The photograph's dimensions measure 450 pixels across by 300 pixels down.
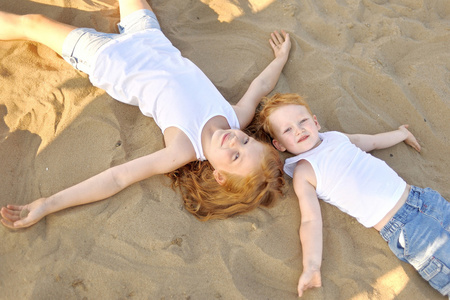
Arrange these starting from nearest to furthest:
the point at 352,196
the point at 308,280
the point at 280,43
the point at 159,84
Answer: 1. the point at 308,280
2. the point at 352,196
3. the point at 159,84
4. the point at 280,43

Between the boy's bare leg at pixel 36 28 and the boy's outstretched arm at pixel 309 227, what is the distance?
2320mm

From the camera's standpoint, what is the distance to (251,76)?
3516 mm

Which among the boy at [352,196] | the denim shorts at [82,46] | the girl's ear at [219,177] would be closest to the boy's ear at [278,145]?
the boy at [352,196]

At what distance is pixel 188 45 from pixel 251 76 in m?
0.70

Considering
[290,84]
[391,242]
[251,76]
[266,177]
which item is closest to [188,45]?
[251,76]

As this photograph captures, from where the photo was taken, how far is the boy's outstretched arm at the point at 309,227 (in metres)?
2.54

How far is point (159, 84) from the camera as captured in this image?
9.96 feet

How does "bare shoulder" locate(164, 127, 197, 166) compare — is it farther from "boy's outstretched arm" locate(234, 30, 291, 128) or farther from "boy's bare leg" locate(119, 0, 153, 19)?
"boy's bare leg" locate(119, 0, 153, 19)

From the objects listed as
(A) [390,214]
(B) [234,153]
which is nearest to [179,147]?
(B) [234,153]

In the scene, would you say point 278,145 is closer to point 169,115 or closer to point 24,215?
point 169,115

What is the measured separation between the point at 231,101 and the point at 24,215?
1909 mm

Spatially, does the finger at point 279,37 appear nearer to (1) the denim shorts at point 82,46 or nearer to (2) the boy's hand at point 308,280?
(1) the denim shorts at point 82,46

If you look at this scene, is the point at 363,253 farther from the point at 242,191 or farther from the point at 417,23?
the point at 417,23

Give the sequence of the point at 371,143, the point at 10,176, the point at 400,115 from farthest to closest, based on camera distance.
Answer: the point at 400,115 → the point at 371,143 → the point at 10,176
